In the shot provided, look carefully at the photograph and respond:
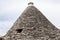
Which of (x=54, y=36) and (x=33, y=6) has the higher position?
(x=33, y=6)

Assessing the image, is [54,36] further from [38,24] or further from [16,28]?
[16,28]

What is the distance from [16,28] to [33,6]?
1.78 m

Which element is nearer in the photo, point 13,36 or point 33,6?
point 13,36

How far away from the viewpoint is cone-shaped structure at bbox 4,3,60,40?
50.9 ft

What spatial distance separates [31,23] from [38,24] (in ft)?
1.26

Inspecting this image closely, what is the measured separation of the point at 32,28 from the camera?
51.7 feet

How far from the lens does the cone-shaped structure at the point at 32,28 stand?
15.5 metres

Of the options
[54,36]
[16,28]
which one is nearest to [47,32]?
[54,36]

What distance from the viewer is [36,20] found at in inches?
637

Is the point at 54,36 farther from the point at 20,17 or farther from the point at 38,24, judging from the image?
the point at 20,17

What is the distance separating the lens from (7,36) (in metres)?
15.9

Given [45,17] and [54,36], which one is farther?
[45,17]

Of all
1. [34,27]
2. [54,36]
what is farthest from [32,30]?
[54,36]

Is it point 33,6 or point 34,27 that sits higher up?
point 33,6
